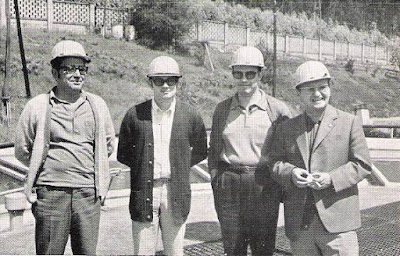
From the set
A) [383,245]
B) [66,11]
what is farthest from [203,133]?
[66,11]

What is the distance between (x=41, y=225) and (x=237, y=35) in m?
26.1

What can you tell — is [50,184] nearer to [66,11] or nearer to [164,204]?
[164,204]

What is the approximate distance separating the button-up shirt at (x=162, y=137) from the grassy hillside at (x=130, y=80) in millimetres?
10700

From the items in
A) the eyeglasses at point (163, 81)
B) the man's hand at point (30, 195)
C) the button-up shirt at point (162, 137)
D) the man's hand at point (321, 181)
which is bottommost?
the man's hand at point (30, 195)

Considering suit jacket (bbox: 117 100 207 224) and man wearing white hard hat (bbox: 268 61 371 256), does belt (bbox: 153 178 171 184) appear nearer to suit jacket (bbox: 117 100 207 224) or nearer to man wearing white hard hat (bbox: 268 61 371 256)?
suit jacket (bbox: 117 100 207 224)

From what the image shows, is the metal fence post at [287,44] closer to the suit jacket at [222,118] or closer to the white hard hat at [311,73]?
the suit jacket at [222,118]

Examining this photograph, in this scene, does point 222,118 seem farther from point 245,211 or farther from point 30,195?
point 30,195

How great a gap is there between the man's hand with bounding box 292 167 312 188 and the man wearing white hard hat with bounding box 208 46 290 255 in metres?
0.43

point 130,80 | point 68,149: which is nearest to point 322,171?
point 68,149

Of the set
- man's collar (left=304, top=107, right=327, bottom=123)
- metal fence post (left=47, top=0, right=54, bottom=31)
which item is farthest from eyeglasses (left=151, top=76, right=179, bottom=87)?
metal fence post (left=47, top=0, right=54, bottom=31)

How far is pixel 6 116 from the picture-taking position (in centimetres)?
1436

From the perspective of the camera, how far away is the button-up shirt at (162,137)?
3631 millimetres

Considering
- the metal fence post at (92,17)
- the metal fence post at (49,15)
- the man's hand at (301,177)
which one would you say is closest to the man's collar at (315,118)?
the man's hand at (301,177)

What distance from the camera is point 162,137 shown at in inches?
144
